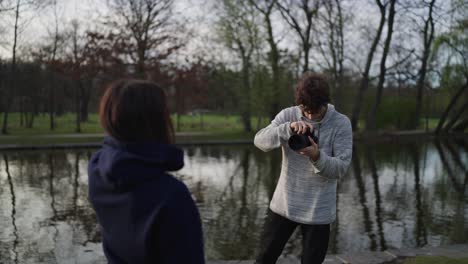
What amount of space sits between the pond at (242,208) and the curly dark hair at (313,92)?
10.1 feet

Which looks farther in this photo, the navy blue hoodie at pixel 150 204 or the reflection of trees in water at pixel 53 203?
the reflection of trees in water at pixel 53 203

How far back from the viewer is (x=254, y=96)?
98.4ft

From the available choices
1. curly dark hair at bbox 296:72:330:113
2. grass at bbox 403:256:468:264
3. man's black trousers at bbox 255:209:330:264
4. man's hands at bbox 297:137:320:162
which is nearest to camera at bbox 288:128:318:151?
man's hands at bbox 297:137:320:162

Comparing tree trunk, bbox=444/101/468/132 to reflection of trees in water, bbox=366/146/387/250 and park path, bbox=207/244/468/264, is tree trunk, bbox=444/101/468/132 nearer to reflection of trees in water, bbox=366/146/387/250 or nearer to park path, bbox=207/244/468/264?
reflection of trees in water, bbox=366/146/387/250

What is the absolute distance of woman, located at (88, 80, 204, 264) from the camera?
149 cm

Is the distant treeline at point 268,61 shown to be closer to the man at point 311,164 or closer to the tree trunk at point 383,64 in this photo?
the tree trunk at point 383,64

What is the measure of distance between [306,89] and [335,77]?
2989 cm

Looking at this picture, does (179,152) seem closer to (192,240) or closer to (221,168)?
(192,240)

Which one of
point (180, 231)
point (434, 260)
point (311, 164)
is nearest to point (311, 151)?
point (311, 164)

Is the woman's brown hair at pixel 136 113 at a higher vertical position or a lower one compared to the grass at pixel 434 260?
higher

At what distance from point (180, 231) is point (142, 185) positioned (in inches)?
7.7

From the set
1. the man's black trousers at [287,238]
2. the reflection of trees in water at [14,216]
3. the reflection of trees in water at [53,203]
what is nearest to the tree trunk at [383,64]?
the reflection of trees in water at [53,203]

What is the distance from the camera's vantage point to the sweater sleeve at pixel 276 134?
2.84m

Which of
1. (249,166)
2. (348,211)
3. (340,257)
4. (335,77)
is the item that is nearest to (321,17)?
(335,77)
